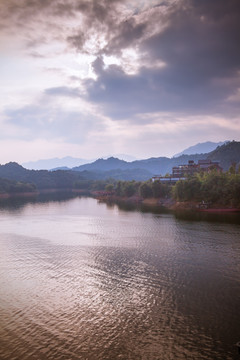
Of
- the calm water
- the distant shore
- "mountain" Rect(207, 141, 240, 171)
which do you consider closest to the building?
the distant shore

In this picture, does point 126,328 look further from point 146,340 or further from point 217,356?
point 217,356

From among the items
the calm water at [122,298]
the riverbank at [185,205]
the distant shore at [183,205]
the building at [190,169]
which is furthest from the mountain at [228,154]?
the calm water at [122,298]

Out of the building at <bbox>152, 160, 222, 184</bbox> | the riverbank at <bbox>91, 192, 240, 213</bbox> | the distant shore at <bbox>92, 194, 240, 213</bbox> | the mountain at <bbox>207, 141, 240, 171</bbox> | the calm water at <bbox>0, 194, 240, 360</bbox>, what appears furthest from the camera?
the mountain at <bbox>207, 141, 240, 171</bbox>

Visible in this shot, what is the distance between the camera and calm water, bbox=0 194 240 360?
620 inches

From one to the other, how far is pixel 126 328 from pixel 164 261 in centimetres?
1395

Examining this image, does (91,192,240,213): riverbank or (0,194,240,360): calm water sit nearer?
(0,194,240,360): calm water

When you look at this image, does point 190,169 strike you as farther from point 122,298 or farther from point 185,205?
point 122,298

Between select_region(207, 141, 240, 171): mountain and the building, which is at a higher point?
select_region(207, 141, 240, 171): mountain

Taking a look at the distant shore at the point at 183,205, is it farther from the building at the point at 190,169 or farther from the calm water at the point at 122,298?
the calm water at the point at 122,298

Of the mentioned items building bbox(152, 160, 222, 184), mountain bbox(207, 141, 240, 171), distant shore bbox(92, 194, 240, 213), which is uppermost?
mountain bbox(207, 141, 240, 171)

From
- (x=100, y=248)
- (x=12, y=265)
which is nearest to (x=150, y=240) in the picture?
(x=100, y=248)

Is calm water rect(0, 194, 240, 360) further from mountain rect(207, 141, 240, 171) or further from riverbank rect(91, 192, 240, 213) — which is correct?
mountain rect(207, 141, 240, 171)

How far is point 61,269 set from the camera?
1150 inches

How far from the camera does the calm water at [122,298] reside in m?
15.8
